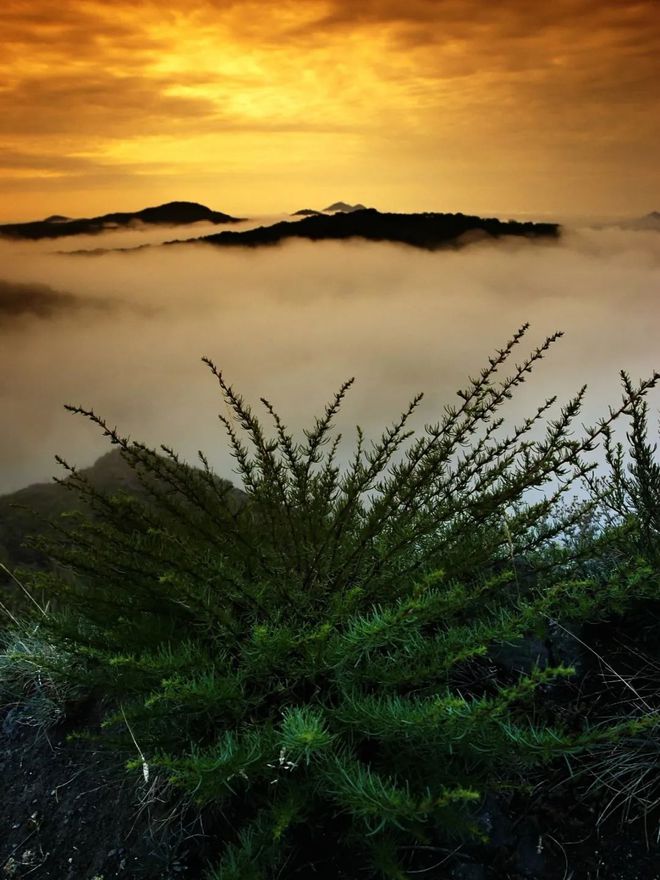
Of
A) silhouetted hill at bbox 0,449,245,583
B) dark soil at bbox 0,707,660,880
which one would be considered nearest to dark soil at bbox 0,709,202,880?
dark soil at bbox 0,707,660,880

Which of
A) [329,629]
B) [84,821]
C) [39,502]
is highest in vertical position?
[329,629]

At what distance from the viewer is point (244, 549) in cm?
226

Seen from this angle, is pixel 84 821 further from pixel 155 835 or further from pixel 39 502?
pixel 39 502

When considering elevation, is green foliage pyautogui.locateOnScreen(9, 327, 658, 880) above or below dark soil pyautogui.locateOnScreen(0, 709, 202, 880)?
above

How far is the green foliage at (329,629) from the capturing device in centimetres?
187

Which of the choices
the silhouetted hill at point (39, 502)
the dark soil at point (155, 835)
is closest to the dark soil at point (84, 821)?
the dark soil at point (155, 835)

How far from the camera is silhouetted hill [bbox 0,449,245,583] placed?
499cm

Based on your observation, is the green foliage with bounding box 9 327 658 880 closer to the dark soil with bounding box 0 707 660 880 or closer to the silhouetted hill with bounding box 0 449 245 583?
the dark soil with bounding box 0 707 660 880

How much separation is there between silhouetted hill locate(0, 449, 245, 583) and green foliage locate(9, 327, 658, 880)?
2444 millimetres

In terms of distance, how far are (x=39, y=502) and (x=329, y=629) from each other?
4012mm

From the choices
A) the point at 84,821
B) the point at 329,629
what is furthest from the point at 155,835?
the point at 329,629

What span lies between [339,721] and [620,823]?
0.87 m

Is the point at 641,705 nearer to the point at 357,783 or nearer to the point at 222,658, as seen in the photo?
the point at 357,783

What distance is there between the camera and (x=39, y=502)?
538 centimetres
